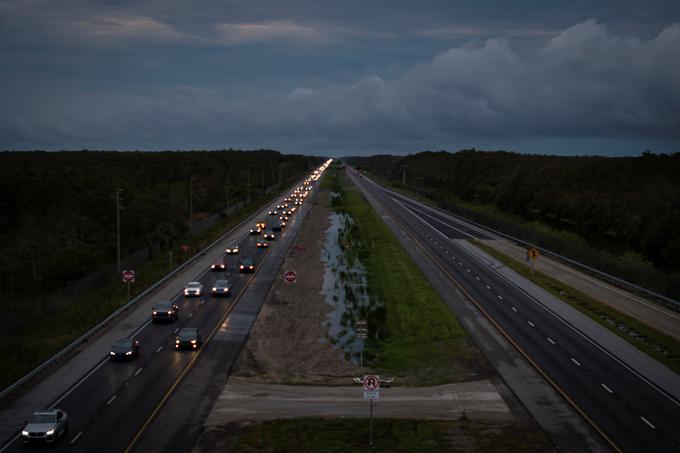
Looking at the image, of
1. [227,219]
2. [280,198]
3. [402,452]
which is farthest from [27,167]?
[402,452]

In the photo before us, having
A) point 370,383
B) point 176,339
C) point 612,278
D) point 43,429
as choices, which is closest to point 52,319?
point 176,339

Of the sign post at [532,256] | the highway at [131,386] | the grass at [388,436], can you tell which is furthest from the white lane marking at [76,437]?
the sign post at [532,256]

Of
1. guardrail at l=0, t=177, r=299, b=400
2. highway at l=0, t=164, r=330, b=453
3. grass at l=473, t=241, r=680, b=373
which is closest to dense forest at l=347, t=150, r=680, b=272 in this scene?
grass at l=473, t=241, r=680, b=373

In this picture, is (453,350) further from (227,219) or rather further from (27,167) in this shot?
(27,167)

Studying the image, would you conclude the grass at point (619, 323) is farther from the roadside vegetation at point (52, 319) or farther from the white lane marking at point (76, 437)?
the roadside vegetation at point (52, 319)

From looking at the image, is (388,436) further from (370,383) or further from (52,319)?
(52,319)

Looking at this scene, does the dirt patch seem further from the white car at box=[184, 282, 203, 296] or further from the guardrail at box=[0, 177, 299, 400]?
the guardrail at box=[0, 177, 299, 400]
